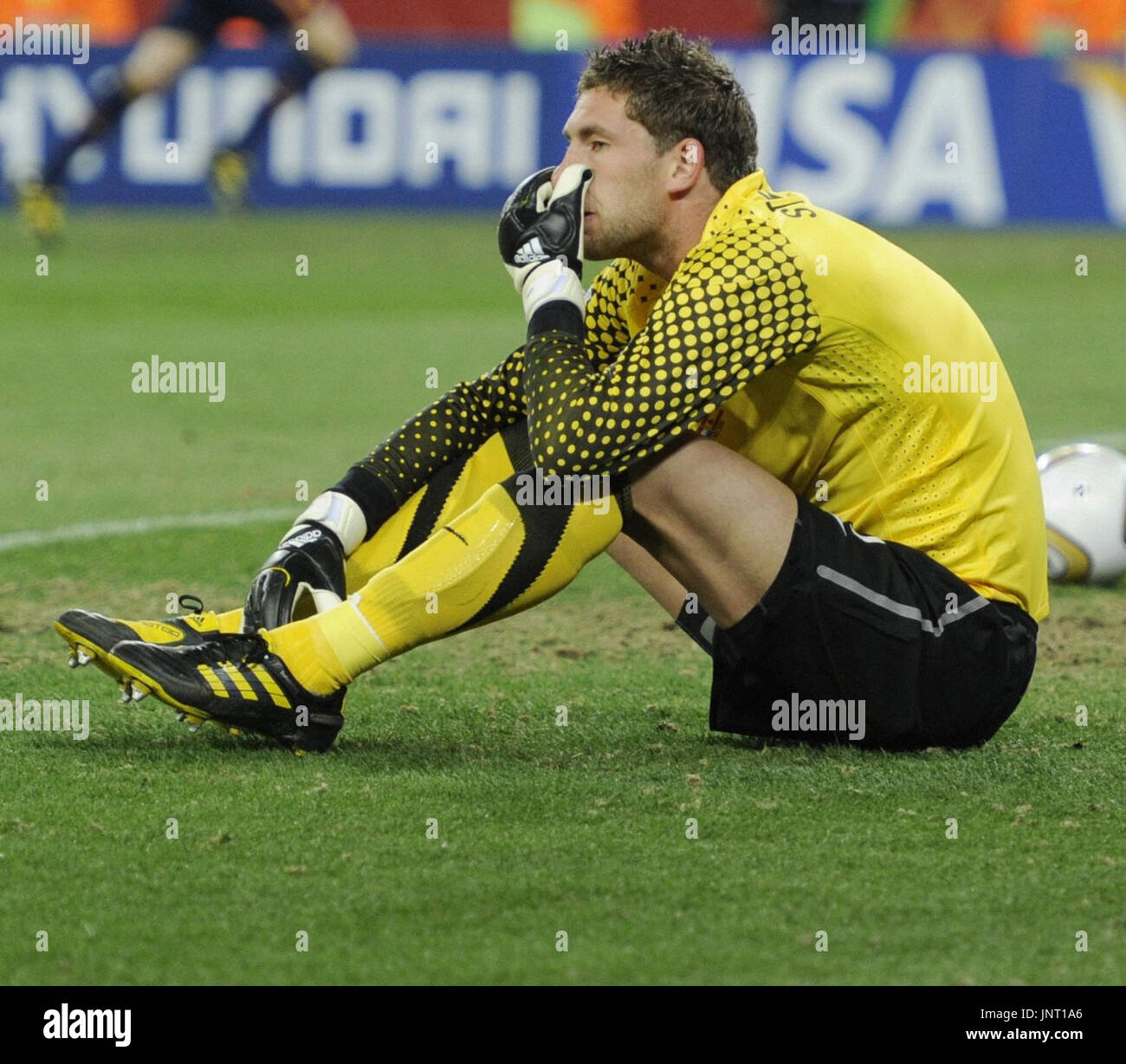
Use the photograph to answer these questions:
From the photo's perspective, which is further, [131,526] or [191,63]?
[191,63]

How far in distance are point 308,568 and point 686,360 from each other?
0.87 m

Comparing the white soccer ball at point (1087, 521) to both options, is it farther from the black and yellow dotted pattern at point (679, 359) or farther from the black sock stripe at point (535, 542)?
the black sock stripe at point (535, 542)

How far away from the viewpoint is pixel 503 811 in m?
3.23

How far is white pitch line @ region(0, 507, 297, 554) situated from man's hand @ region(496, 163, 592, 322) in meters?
2.66

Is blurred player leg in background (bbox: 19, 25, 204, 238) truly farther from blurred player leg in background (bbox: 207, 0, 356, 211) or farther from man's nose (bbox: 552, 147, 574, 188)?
man's nose (bbox: 552, 147, 574, 188)

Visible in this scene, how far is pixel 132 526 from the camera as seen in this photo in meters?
6.12

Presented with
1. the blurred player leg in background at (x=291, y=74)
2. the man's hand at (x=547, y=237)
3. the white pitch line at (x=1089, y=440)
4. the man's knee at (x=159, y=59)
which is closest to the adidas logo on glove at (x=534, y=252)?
the man's hand at (x=547, y=237)

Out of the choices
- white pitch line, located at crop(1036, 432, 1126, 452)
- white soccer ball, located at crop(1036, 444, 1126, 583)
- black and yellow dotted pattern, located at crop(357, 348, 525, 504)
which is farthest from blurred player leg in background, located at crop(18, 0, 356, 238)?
black and yellow dotted pattern, located at crop(357, 348, 525, 504)

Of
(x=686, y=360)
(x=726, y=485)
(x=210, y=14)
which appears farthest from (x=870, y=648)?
(x=210, y=14)

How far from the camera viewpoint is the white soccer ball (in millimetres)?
5379

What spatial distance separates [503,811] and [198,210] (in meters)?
13.8

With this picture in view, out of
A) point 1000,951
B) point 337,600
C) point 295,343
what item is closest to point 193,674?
point 337,600

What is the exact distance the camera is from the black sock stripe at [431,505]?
3846 mm

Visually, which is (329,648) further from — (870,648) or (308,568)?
(870,648)
